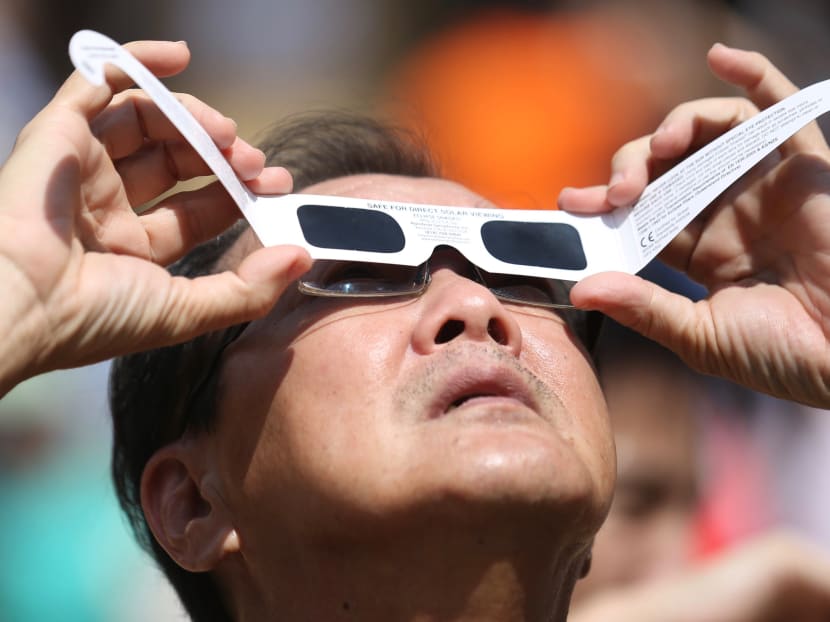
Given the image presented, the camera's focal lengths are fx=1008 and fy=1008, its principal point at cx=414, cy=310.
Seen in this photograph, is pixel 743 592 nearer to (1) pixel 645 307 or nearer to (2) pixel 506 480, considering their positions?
(1) pixel 645 307

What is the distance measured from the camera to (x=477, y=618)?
1.84 m

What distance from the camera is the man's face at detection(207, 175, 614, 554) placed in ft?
5.66

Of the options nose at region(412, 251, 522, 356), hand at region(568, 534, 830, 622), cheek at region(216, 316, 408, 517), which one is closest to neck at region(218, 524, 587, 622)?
cheek at region(216, 316, 408, 517)

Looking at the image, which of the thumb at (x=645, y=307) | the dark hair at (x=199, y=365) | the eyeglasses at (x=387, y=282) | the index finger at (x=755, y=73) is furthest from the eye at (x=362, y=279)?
the index finger at (x=755, y=73)

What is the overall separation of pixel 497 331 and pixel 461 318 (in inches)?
4.2

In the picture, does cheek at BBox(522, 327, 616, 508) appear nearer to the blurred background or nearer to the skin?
the skin

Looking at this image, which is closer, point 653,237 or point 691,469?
point 653,237

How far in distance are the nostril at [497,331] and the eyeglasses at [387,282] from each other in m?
0.16

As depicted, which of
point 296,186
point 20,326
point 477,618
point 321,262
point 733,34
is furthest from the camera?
point 733,34

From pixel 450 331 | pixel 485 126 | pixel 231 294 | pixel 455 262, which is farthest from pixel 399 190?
pixel 485 126

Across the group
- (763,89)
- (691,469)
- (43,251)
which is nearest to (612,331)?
(691,469)

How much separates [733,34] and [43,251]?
5361mm

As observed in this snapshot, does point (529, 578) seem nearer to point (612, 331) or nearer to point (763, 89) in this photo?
point (763, 89)

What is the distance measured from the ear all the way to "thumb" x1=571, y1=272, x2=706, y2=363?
0.86 metres
